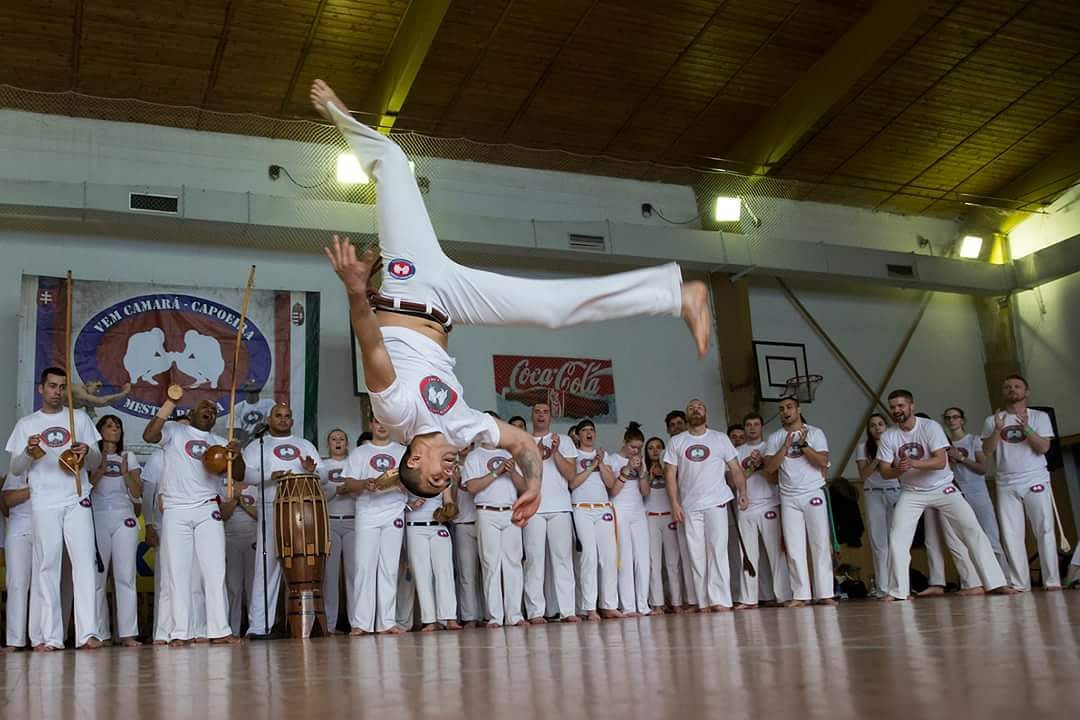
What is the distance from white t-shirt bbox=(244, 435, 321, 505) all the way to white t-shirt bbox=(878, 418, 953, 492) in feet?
14.4

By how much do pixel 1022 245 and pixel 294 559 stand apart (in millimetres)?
10795

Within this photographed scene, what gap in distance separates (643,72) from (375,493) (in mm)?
5769

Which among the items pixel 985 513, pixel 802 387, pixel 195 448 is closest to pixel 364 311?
pixel 195 448

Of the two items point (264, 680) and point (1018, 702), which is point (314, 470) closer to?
point (264, 680)

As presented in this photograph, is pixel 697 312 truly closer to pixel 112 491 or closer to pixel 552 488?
pixel 552 488

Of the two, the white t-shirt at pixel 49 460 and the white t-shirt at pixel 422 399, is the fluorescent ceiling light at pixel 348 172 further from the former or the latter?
the white t-shirt at pixel 422 399

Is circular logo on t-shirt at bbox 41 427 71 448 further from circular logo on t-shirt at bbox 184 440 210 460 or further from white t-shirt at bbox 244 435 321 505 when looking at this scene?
white t-shirt at bbox 244 435 321 505

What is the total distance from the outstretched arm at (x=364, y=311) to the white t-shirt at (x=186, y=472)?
3.21 meters

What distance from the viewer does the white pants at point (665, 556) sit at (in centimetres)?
862

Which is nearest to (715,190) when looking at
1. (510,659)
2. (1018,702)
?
(510,659)

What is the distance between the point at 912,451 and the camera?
784cm

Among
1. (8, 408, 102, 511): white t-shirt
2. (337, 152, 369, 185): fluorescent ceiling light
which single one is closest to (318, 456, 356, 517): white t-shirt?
(8, 408, 102, 511): white t-shirt

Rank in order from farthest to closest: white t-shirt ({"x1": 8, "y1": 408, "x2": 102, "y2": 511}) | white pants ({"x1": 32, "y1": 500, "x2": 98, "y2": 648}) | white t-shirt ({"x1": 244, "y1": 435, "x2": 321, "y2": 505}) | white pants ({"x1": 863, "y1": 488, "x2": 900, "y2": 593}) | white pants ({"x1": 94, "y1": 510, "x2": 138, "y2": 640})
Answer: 1. white pants ({"x1": 863, "y1": 488, "x2": 900, "y2": 593})
2. white t-shirt ({"x1": 244, "y1": 435, "x2": 321, "y2": 505})
3. white pants ({"x1": 94, "y1": 510, "x2": 138, "y2": 640})
4. white t-shirt ({"x1": 8, "y1": 408, "x2": 102, "y2": 511})
5. white pants ({"x1": 32, "y1": 500, "x2": 98, "y2": 648})

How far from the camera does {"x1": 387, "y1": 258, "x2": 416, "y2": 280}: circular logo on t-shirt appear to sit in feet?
15.0
